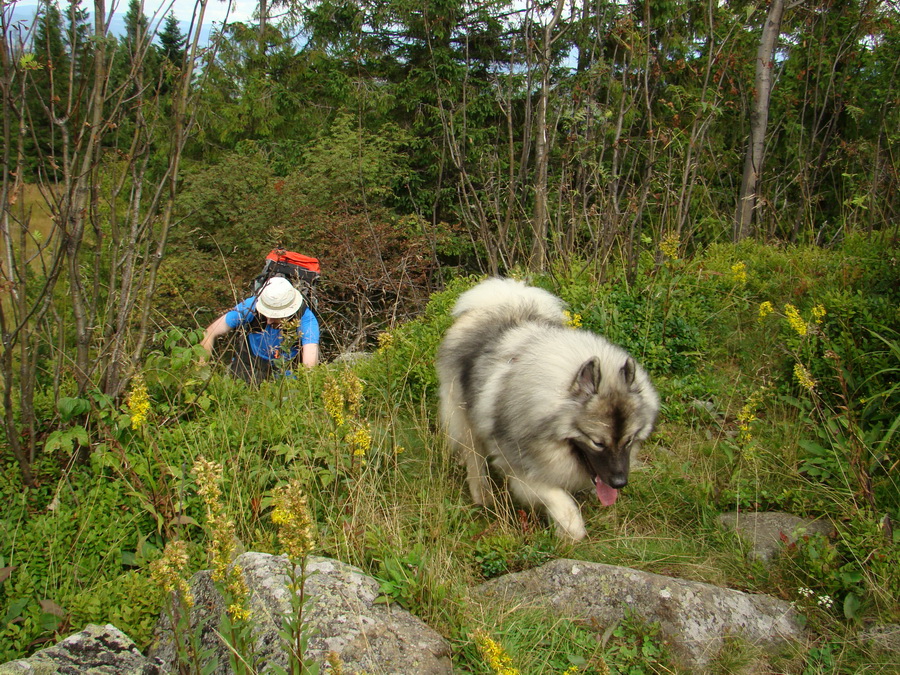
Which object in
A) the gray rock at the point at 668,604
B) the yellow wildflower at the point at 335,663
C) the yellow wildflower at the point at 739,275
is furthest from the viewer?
the yellow wildflower at the point at 739,275

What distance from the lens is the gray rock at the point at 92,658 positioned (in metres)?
2.12

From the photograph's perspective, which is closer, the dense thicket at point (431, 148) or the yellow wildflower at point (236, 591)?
the yellow wildflower at point (236, 591)

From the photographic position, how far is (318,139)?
11.3 m

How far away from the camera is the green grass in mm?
2482

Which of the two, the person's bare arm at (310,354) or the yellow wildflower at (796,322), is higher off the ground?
the yellow wildflower at (796,322)

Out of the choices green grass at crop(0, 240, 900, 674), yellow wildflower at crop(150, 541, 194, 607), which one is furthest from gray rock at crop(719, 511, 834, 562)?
yellow wildflower at crop(150, 541, 194, 607)

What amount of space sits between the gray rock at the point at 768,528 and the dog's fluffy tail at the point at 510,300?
1537 mm

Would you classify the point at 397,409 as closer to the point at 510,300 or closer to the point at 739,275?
the point at 510,300

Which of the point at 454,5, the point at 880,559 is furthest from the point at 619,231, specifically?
the point at 454,5

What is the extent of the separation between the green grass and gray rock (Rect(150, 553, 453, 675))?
11 centimetres

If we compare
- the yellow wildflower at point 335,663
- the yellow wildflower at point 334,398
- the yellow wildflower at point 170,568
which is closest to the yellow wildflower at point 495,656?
the yellow wildflower at point 335,663

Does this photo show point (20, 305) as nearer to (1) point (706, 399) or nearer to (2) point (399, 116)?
(1) point (706, 399)

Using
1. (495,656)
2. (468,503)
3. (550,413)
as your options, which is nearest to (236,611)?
(495,656)

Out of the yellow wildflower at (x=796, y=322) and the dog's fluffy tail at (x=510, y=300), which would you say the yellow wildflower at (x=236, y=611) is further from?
the yellow wildflower at (x=796, y=322)
